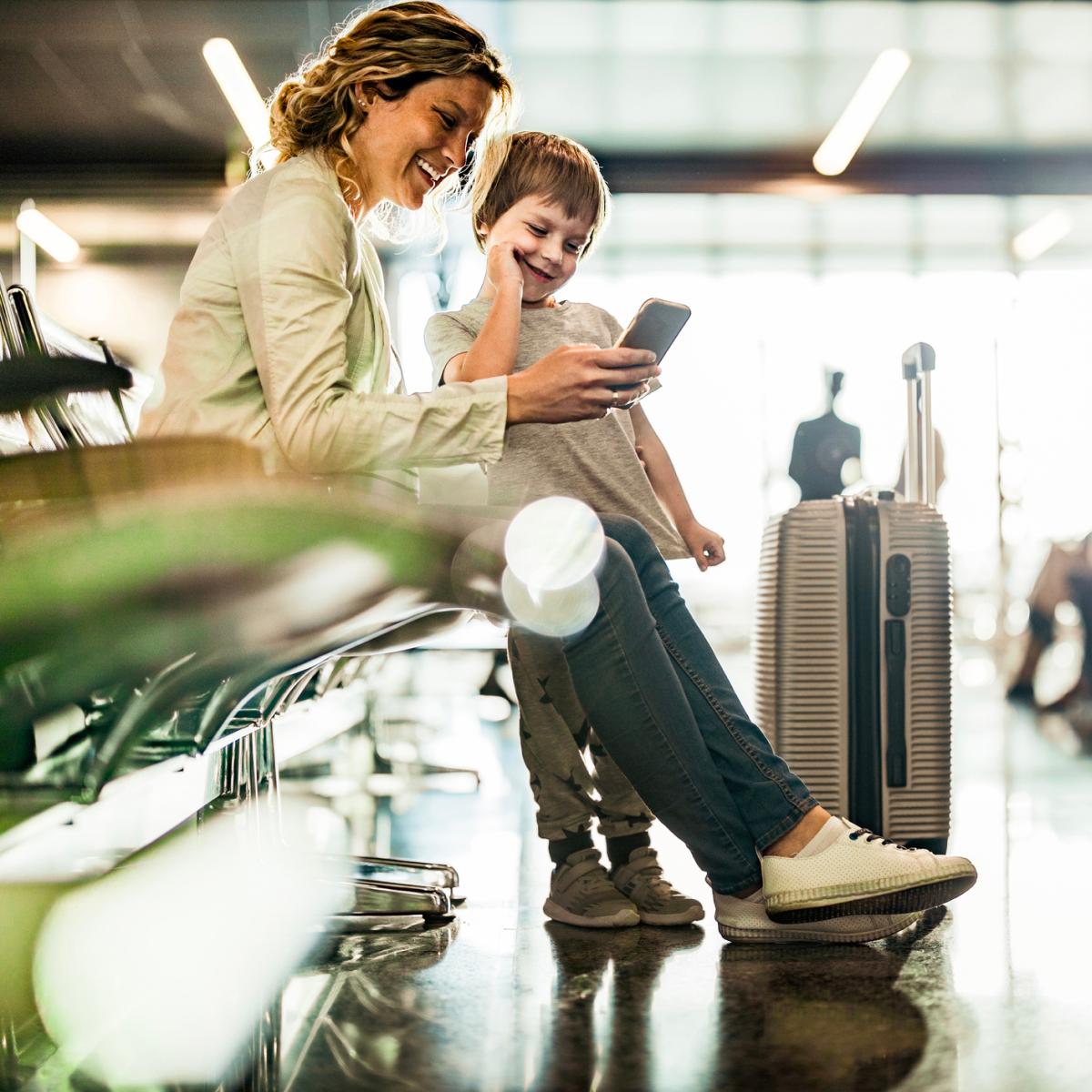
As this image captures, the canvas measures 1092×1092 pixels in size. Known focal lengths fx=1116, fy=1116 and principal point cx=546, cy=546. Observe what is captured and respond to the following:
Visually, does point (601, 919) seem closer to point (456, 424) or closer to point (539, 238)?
point (456, 424)

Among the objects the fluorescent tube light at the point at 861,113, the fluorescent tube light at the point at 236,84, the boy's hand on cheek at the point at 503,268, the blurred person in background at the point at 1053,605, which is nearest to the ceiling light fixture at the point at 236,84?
the fluorescent tube light at the point at 236,84

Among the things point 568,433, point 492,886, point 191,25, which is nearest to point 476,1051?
point 492,886

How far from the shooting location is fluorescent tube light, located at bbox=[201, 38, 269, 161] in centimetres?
596

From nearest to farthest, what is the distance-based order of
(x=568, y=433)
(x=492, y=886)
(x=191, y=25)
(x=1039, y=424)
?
1. (x=492, y=886)
2. (x=568, y=433)
3. (x=191, y=25)
4. (x=1039, y=424)

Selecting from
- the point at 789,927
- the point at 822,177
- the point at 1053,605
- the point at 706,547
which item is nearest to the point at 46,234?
the point at 822,177

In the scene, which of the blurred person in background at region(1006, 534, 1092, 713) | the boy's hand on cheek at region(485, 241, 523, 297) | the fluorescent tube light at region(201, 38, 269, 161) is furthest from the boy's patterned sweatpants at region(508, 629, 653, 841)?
the fluorescent tube light at region(201, 38, 269, 161)

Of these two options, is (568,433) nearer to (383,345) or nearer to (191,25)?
(383,345)

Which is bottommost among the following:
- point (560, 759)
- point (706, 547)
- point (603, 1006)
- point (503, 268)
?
point (603, 1006)

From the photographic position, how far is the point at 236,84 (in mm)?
6238

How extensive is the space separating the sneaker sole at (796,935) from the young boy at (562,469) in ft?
0.47

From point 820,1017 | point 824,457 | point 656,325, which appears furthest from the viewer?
point 824,457

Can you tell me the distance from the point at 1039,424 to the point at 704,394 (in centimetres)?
263

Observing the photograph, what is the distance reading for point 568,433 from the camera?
1.79 m

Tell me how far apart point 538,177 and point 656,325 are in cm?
53
